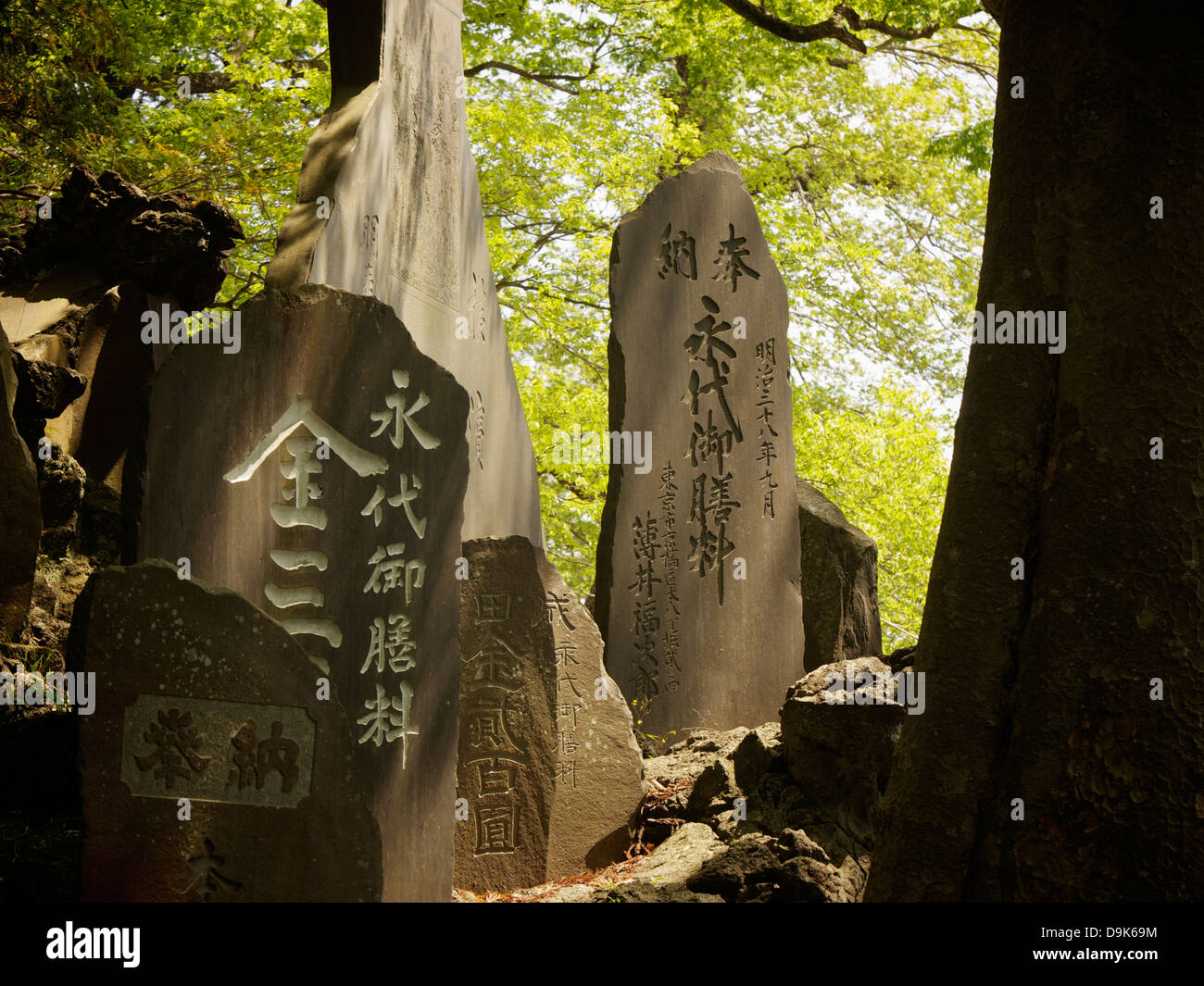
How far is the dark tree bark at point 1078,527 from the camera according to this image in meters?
2.68

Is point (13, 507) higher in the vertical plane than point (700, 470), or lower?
lower

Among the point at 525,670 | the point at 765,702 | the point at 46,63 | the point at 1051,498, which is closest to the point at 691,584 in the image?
the point at 765,702

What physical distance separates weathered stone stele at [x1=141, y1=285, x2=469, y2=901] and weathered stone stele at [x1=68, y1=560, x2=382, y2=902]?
0.14m

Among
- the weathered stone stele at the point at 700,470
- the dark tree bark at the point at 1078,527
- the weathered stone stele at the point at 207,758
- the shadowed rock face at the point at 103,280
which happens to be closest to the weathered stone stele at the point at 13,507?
the weathered stone stele at the point at 207,758

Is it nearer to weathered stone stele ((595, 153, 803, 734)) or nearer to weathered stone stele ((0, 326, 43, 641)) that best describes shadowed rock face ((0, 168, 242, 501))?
weathered stone stele ((0, 326, 43, 641))

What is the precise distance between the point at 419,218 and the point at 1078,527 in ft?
13.7

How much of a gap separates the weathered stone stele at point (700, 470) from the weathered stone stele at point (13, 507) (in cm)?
344

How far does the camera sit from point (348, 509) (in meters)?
3.49

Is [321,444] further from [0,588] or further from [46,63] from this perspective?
[46,63]

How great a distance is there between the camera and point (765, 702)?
7.08 m

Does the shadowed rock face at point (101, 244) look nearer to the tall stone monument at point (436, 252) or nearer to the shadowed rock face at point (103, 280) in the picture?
the shadowed rock face at point (103, 280)

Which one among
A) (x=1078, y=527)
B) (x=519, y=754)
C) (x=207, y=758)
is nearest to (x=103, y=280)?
(x=519, y=754)

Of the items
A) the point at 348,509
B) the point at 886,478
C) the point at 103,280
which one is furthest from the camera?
the point at 886,478

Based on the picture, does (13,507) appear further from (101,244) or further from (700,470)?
(700,470)
